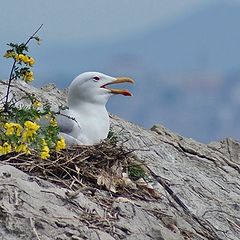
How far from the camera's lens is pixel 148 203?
9.52 m

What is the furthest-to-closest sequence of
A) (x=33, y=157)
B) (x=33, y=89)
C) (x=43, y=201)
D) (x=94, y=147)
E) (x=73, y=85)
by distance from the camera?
(x=33, y=89) < (x=73, y=85) < (x=94, y=147) < (x=33, y=157) < (x=43, y=201)

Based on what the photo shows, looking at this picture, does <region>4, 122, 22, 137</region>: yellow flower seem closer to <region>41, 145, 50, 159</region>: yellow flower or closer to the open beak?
<region>41, 145, 50, 159</region>: yellow flower

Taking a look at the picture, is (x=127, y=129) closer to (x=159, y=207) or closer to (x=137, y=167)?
(x=137, y=167)

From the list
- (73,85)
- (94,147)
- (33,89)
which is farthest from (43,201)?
(33,89)

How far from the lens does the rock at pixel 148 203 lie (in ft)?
25.9

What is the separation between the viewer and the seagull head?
1137cm

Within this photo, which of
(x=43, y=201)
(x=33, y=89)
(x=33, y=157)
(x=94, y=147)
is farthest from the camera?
(x=33, y=89)

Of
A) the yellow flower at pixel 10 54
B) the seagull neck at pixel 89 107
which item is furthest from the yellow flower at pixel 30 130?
the seagull neck at pixel 89 107

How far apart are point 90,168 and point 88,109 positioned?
6.03 ft

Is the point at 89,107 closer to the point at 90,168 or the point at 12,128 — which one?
the point at 90,168

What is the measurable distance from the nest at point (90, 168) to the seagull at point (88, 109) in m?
0.60

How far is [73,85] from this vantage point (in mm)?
11383

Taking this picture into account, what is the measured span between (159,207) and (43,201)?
5.30 feet

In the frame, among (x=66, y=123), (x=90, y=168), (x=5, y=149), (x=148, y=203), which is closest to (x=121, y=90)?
(x=66, y=123)
